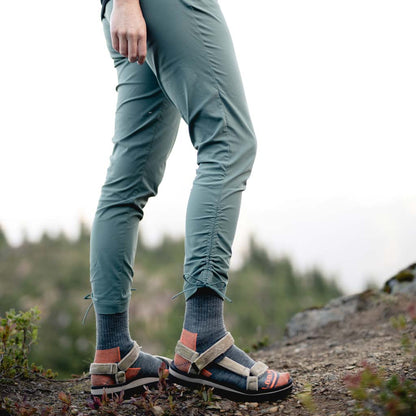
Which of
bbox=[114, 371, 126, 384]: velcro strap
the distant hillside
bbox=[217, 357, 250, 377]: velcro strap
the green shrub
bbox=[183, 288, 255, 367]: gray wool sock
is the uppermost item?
bbox=[183, 288, 255, 367]: gray wool sock

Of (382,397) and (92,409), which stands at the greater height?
(382,397)

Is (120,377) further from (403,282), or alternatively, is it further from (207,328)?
(403,282)

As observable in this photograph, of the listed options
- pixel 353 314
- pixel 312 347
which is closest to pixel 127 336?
pixel 312 347

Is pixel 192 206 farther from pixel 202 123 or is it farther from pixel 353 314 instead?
pixel 353 314

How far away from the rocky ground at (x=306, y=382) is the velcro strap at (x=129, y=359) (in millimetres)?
143

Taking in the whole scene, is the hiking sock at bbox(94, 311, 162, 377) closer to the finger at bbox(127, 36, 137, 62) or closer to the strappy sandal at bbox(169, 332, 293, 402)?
the strappy sandal at bbox(169, 332, 293, 402)

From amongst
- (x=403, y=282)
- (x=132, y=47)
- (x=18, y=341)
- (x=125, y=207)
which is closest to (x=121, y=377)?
(x=125, y=207)

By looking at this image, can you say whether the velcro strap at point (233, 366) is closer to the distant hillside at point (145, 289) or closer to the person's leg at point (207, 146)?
the person's leg at point (207, 146)

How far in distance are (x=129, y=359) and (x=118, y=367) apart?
0.17ft

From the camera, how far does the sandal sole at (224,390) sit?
5.98 feet

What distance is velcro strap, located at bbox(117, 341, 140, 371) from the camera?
192cm

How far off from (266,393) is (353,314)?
9.26 ft

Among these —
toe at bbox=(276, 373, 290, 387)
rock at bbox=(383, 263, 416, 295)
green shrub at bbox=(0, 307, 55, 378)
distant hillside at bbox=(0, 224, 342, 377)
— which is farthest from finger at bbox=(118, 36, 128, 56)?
distant hillside at bbox=(0, 224, 342, 377)

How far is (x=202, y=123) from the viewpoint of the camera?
5.81 feet
